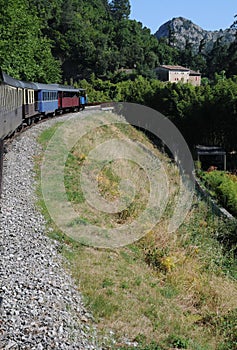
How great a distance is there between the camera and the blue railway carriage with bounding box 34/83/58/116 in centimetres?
2439

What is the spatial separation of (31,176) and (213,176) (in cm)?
1358

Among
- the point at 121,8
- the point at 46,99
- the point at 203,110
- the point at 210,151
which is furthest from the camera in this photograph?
the point at 121,8

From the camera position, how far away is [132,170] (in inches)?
744

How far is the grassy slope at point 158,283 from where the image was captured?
284 inches

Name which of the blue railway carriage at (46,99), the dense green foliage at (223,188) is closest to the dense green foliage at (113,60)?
the blue railway carriage at (46,99)

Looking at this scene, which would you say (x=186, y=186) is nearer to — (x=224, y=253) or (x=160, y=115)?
(x=224, y=253)

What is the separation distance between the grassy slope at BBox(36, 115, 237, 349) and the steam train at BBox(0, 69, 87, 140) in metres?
2.93

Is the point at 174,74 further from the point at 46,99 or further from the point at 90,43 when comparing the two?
the point at 46,99

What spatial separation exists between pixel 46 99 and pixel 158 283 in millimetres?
18896

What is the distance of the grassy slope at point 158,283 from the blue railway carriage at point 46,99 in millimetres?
11255

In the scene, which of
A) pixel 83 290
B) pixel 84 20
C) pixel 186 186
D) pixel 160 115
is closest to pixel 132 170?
pixel 186 186

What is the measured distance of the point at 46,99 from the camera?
26172 millimetres

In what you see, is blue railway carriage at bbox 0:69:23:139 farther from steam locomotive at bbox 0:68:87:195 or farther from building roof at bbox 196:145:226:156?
building roof at bbox 196:145:226:156

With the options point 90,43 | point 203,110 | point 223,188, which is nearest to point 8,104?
point 223,188
